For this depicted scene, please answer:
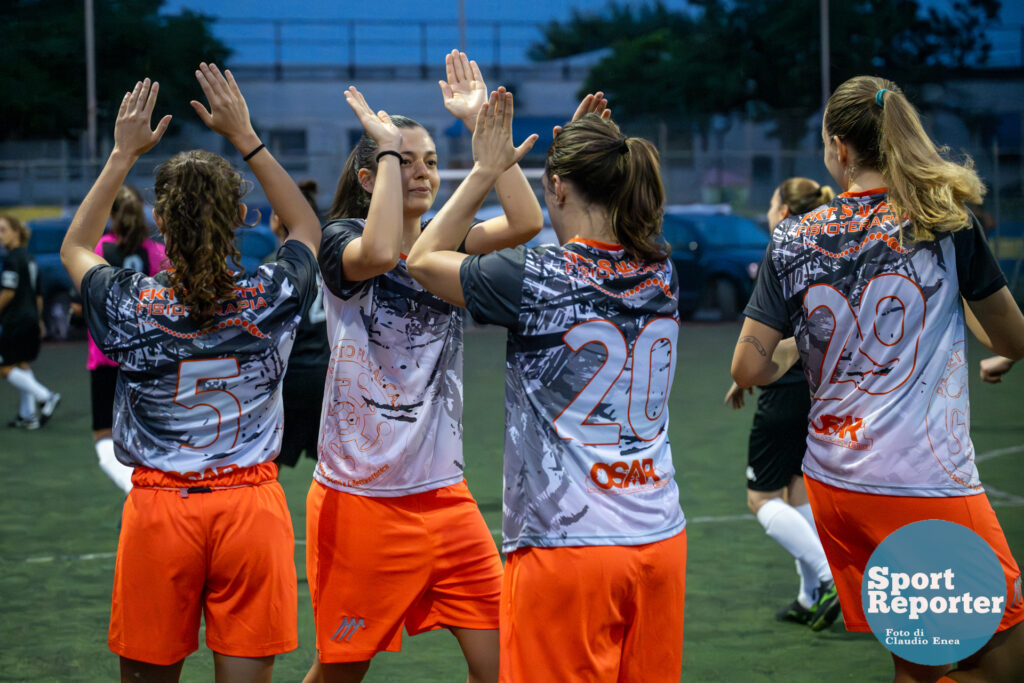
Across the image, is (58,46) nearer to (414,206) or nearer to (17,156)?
(17,156)

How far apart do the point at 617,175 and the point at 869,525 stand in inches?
49.1

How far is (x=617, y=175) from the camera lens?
2670 millimetres

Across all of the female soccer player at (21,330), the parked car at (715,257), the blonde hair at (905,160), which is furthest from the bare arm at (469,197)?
the parked car at (715,257)

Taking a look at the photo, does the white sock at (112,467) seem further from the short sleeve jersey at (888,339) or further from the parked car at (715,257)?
the parked car at (715,257)

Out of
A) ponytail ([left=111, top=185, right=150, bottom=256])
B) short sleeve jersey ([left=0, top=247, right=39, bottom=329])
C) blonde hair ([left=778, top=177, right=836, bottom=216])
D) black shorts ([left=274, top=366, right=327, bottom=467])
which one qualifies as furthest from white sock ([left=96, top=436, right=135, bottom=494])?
short sleeve jersey ([left=0, top=247, right=39, bottom=329])

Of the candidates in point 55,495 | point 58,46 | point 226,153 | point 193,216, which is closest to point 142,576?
point 193,216

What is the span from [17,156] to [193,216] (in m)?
22.6

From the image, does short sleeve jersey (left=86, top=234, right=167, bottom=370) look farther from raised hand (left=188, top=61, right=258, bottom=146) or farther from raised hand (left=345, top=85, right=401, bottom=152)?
raised hand (left=345, top=85, right=401, bottom=152)

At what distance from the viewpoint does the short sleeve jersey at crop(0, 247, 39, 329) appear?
1072 cm

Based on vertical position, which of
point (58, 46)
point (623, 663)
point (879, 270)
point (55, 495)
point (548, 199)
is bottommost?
point (55, 495)

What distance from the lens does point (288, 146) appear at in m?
24.5

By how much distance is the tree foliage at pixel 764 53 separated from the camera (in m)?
26.8

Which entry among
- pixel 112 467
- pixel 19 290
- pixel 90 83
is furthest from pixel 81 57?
pixel 112 467

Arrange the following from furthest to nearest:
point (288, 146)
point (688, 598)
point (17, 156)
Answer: point (288, 146)
point (17, 156)
point (688, 598)
